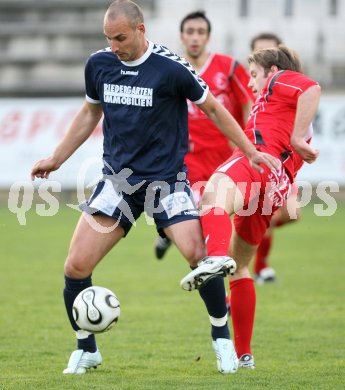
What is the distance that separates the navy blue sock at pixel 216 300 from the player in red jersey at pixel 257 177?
0.83 feet

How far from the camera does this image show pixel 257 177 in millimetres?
5645

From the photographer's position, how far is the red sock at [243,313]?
6.00 m

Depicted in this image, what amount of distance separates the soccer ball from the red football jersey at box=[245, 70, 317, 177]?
4.32 ft

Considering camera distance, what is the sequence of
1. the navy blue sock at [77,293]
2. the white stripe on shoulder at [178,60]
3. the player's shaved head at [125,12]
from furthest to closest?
the navy blue sock at [77,293]
the white stripe on shoulder at [178,60]
the player's shaved head at [125,12]


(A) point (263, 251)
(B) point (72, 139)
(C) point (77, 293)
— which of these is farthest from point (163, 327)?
(A) point (263, 251)

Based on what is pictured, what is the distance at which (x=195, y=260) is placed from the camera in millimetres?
5527

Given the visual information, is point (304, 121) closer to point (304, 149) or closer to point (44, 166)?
point (304, 149)

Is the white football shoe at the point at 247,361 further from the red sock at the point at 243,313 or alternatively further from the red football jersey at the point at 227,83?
the red football jersey at the point at 227,83

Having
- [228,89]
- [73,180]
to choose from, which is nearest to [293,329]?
[228,89]

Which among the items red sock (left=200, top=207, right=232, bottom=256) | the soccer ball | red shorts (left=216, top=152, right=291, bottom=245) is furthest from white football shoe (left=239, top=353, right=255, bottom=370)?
the soccer ball

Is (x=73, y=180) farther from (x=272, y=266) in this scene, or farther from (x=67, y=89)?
(x=272, y=266)

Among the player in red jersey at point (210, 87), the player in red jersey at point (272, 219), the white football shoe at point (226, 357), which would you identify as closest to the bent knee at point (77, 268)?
the white football shoe at point (226, 357)

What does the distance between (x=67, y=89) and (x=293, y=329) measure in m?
20.8

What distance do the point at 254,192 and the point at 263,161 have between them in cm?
31
